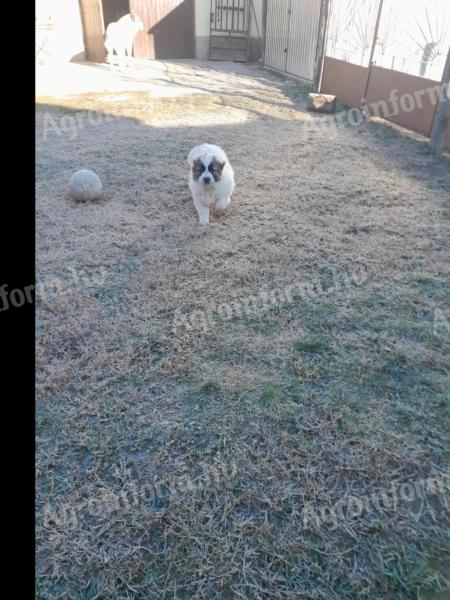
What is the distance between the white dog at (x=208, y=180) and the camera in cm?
415

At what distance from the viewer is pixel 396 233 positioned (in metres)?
4.31

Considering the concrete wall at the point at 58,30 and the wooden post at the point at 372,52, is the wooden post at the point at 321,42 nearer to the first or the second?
the wooden post at the point at 372,52

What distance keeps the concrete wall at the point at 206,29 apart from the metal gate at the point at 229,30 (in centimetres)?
18

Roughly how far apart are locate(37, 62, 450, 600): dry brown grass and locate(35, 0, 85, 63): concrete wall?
1081 cm

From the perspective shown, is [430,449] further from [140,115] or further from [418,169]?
[140,115]

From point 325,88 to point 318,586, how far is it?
11.1 metres

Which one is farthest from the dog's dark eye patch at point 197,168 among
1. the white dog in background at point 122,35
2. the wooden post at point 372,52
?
the white dog in background at point 122,35

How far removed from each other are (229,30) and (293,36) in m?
5.08

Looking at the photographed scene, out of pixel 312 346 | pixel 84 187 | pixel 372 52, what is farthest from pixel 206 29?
pixel 312 346

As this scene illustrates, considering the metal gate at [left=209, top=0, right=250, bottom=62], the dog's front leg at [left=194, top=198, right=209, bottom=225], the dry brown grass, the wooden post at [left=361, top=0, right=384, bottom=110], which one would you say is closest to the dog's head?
the dog's front leg at [left=194, top=198, right=209, bottom=225]

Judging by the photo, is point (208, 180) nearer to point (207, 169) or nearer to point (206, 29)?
point (207, 169)

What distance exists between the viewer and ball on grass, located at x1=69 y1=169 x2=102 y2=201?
4.89 metres

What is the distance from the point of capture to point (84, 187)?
4.89 meters
